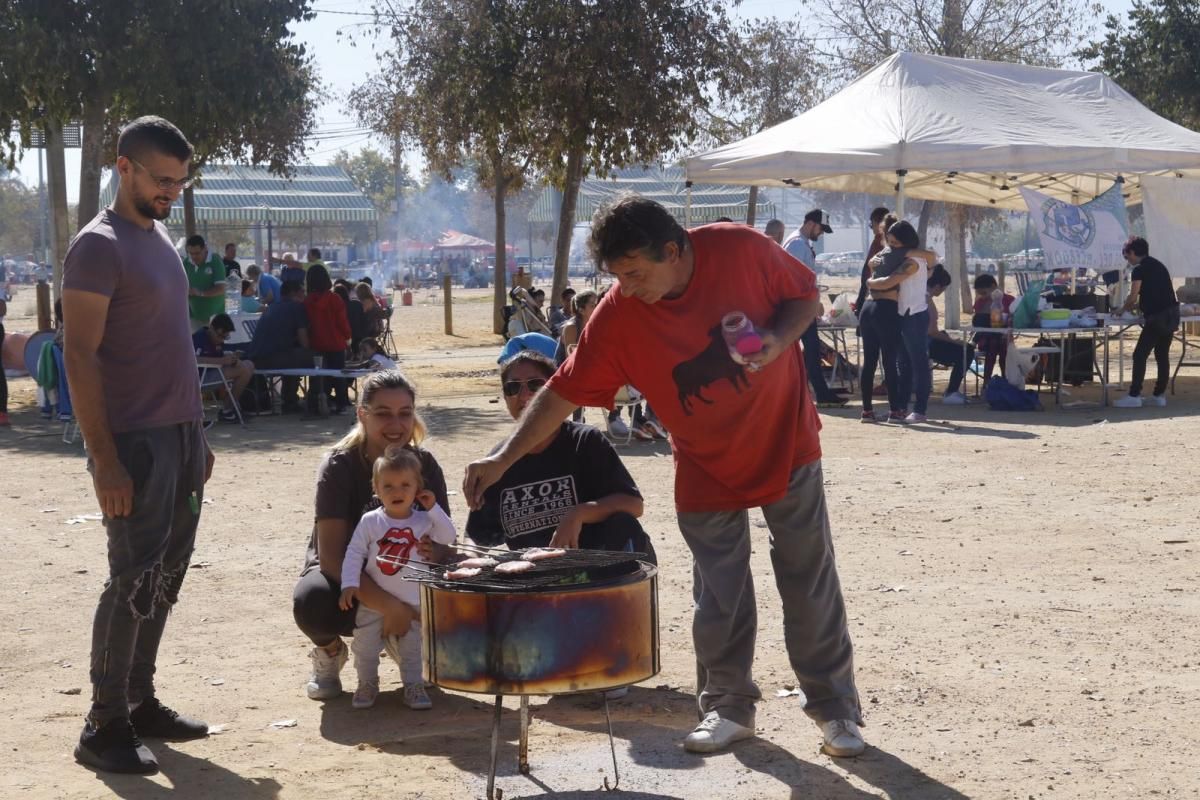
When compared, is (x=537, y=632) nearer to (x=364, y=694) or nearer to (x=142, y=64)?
(x=364, y=694)

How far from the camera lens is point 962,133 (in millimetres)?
15711

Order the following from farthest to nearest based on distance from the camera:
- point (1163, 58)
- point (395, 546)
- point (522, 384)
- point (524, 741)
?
point (1163, 58)
point (522, 384)
point (395, 546)
point (524, 741)

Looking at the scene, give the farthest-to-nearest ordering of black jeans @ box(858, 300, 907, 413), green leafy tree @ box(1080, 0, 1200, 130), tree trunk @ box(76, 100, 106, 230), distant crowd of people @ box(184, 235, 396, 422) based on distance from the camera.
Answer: green leafy tree @ box(1080, 0, 1200, 130), tree trunk @ box(76, 100, 106, 230), distant crowd of people @ box(184, 235, 396, 422), black jeans @ box(858, 300, 907, 413)

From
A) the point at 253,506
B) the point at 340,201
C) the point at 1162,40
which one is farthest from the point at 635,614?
the point at 340,201

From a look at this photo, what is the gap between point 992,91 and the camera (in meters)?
17.2

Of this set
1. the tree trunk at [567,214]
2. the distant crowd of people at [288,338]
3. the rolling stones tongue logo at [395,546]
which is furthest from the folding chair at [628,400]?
the tree trunk at [567,214]

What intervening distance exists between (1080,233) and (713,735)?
41.7ft

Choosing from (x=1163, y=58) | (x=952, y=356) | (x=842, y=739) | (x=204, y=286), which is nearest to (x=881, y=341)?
(x=952, y=356)

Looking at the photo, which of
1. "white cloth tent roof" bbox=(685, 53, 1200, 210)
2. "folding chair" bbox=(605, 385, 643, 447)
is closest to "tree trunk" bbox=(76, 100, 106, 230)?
"white cloth tent roof" bbox=(685, 53, 1200, 210)

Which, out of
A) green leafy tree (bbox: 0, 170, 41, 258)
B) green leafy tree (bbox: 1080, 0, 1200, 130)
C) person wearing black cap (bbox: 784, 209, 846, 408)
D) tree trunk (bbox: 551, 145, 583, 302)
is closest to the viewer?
person wearing black cap (bbox: 784, 209, 846, 408)

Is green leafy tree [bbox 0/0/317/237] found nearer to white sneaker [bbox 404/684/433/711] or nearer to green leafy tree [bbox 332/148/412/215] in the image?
white sneaker [bbox 404/684/433/711]

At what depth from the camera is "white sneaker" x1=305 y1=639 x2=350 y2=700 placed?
18.5 ft

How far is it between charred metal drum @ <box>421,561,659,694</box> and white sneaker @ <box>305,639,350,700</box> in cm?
165

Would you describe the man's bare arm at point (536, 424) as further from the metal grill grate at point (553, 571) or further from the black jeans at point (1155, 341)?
the black jeans at point (1155, 341)
